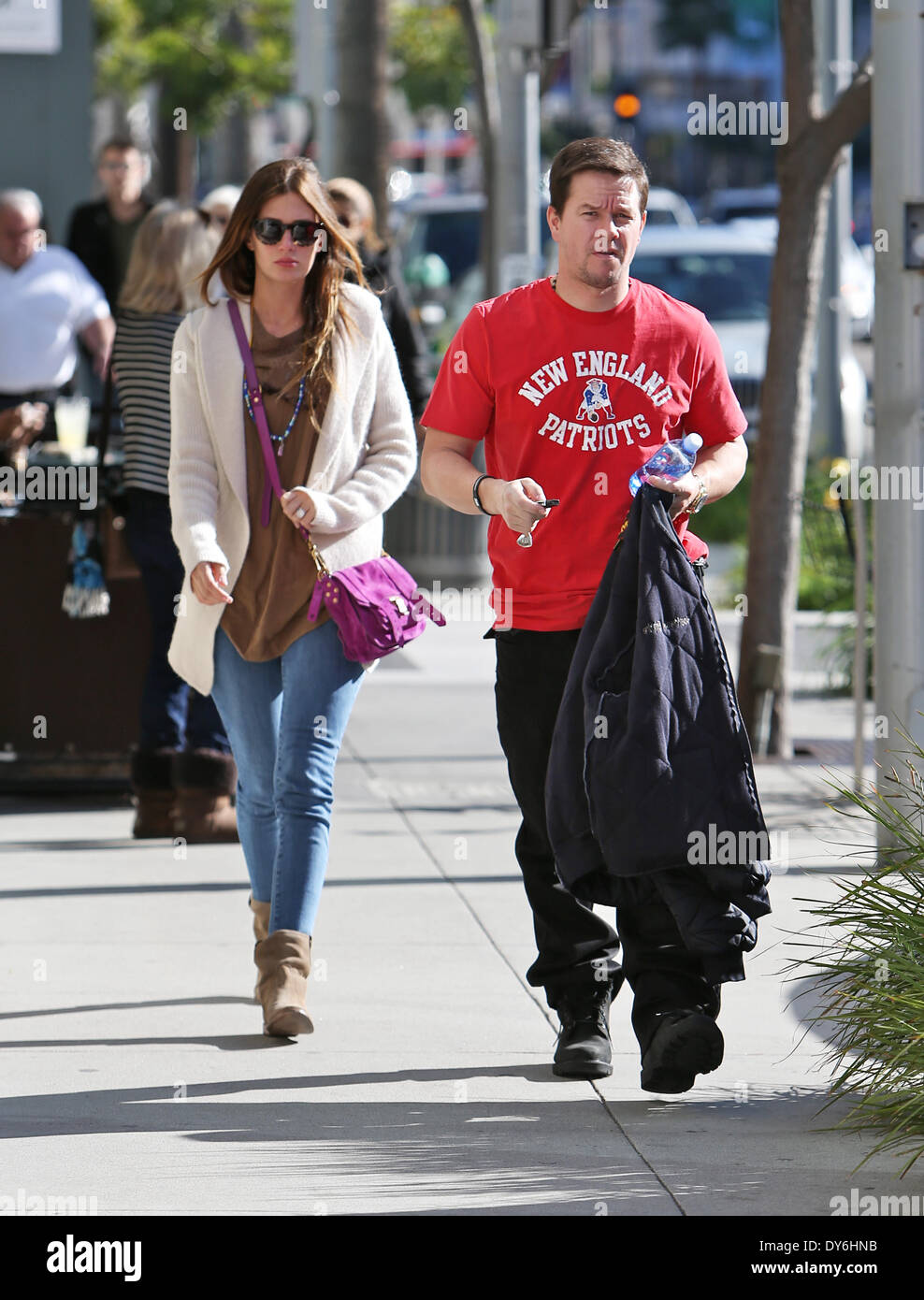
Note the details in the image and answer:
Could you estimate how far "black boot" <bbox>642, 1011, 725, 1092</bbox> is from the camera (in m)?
4.50

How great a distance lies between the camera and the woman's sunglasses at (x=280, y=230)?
5219mm

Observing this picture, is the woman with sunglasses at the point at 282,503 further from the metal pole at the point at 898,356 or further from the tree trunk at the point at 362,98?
the tree trunk at the point at 362,98

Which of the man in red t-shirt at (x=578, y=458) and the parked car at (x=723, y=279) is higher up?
the parked car at (x=723, y=279)

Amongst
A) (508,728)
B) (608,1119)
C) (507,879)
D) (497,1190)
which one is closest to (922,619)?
(507,879)

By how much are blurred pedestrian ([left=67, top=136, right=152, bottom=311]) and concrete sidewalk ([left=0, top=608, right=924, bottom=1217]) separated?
11.4 ft

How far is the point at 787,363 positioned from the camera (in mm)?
8680

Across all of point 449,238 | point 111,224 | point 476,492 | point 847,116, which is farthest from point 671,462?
point 449,238

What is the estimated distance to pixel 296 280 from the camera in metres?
5.31

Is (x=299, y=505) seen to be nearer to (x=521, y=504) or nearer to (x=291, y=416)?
(x=291, y=416)

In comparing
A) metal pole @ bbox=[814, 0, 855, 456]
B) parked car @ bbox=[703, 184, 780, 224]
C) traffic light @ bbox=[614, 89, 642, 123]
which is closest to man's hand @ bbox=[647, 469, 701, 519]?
metal pole @ bbox=[814, 0, 855, 456]

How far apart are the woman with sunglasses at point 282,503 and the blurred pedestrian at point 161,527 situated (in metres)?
1.89

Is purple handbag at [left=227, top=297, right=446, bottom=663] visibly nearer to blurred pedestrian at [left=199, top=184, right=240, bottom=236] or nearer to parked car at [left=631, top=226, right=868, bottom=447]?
blurred pedestrian at [left=199, top=184, right=240, bottom=236]

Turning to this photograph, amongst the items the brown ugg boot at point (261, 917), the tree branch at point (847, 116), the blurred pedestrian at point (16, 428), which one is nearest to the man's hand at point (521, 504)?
the brown ugg boot at point (261, 917)

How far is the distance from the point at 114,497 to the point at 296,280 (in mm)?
2376
